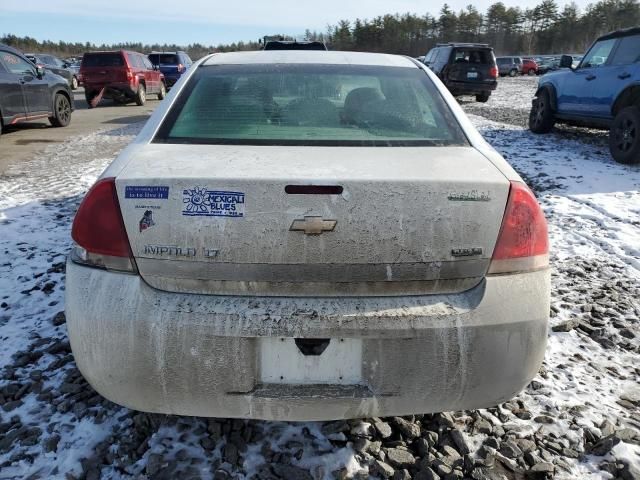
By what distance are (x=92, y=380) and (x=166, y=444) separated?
0.48 m

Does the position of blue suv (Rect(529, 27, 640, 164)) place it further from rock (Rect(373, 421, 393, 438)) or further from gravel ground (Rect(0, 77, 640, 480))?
rock (Rect(373, 421, 393, 438))

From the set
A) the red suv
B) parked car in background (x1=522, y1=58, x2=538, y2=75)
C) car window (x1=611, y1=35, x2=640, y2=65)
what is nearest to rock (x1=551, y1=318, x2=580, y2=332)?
car window (x1=611, y1=35, x2=640, y2=65)

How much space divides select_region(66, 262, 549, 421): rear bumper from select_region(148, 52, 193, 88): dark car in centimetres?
2295

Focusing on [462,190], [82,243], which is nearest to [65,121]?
[82,243]

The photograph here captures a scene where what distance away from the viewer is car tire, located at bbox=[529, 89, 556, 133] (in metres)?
9.57

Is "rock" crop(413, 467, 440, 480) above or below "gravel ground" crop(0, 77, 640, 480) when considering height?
above

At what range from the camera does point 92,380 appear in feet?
5.87

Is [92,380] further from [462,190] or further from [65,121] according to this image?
[65,121]

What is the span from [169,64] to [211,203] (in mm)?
24242

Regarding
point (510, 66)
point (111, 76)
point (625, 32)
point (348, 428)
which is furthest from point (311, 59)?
point (510, 66)

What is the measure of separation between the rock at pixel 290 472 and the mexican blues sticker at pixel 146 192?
1.16 meters

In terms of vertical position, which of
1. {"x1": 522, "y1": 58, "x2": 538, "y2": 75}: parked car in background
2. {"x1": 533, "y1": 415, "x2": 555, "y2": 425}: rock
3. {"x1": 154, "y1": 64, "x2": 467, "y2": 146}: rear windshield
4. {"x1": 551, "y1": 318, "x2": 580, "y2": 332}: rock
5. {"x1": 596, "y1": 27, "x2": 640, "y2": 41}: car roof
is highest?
{"x1": 596, "y1": 27, "x2": 640, "y2": 41}: car roof

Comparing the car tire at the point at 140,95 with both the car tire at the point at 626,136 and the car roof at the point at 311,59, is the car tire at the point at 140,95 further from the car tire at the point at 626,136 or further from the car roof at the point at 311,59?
the car roof at the point at 311,59

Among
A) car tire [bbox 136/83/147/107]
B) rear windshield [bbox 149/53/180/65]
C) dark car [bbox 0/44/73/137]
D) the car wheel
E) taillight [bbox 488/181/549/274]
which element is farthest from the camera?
rear windshield [bbox 149/53/180/65]
